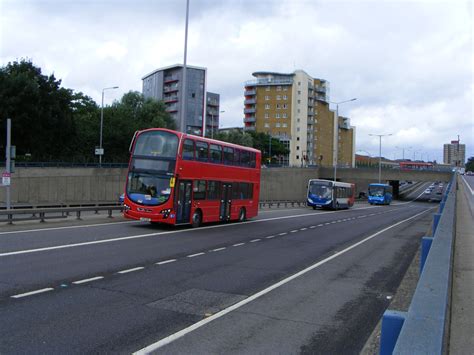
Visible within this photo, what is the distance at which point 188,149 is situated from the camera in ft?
67.6

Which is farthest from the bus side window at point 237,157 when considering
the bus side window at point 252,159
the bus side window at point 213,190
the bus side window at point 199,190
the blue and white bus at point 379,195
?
the blue and white bus at point 379,195

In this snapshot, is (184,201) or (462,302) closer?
(462,302)

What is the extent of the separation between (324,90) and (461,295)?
13961 cm

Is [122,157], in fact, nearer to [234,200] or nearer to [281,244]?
[234,200]

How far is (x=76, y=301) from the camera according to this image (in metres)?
7.89

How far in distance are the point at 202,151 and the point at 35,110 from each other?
33793 mm

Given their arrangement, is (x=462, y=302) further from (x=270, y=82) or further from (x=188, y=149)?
(x=270, y=82)

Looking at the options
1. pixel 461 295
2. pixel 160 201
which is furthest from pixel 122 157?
pixel 461 295

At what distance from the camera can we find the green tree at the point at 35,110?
157 feet

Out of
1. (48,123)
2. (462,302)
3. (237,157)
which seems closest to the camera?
(462,302)

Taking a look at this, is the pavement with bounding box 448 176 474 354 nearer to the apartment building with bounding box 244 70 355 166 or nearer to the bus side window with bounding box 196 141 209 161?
the bus side window with bounding box 196 141 209 161

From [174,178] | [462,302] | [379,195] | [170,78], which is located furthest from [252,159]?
[170,78]

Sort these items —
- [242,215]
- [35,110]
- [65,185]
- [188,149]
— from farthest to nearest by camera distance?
[35,110] < [65,185] < [242,215] < [188,149]

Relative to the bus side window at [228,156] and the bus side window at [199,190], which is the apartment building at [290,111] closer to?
the bus side window at [228,156]
